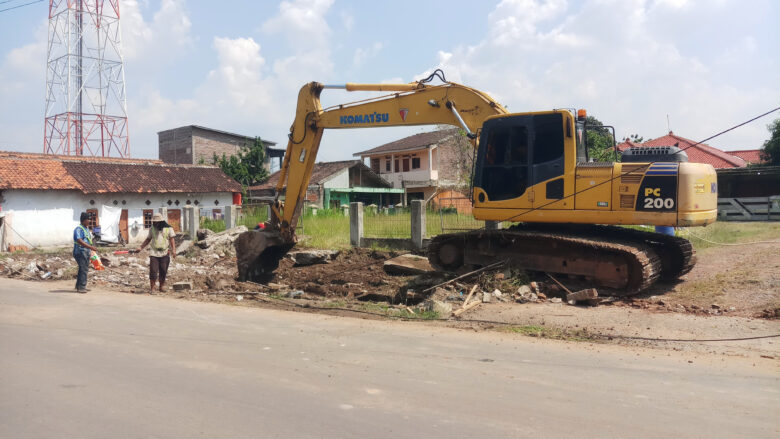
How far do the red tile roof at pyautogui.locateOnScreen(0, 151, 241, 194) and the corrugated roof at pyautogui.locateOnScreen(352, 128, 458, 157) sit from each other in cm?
1357

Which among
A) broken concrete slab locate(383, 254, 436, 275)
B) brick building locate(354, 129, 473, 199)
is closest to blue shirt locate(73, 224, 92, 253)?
broken concrete slab locate(383, 254, 436, 275)

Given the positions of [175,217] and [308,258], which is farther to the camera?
[175,217]

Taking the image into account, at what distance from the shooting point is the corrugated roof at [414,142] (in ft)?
129

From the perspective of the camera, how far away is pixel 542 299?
9102 millimetres

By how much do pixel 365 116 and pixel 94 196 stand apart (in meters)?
19.5

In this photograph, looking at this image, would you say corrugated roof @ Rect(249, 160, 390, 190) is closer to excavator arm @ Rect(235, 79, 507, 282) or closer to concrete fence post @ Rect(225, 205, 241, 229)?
concrete fence post @ Rect(225, 205, 241, 229)

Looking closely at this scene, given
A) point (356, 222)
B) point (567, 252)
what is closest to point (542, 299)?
point (567, 252)

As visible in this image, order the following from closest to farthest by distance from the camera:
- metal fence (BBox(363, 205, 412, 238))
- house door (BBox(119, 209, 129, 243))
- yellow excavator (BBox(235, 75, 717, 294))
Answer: yellow excavator (BBox(235, 75, 717, 294)) → metal fence (BBox(363, 205, 412, 238)) → house door (BBox(119, 209, 129, 243))

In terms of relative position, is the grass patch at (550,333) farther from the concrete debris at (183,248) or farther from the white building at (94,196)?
the white building at (94,196)

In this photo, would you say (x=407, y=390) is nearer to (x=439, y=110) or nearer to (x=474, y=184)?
(x=474, y=184)

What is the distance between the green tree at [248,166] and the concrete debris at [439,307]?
115 ft

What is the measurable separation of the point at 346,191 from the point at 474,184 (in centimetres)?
2637

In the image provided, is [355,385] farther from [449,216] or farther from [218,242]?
[218,242]

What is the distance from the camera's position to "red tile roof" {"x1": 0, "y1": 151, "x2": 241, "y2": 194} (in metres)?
24.2
